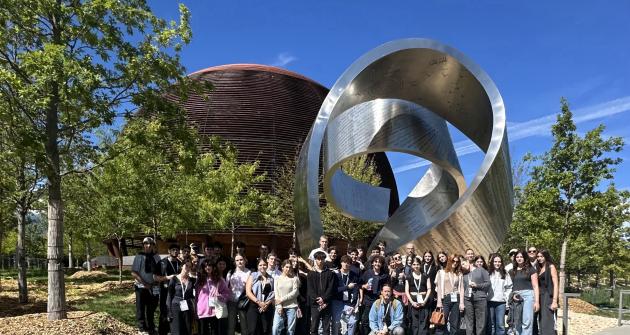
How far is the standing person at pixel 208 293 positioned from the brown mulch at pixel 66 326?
1.82 meters

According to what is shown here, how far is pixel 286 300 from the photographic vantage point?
6703mm

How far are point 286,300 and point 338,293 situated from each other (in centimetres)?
72

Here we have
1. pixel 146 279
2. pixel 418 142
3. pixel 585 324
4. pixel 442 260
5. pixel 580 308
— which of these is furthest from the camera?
pixel 580 308

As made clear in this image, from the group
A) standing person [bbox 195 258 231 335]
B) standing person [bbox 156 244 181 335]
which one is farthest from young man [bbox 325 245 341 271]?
standing person [bbox 156 244 181 335]

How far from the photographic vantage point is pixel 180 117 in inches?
348

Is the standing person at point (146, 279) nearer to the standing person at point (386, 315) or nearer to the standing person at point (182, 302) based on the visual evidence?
the standing person at point (182, 302)

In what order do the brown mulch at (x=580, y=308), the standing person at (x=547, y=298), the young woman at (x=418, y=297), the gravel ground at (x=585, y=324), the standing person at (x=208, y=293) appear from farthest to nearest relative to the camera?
1. the brown mulch at (x=580, y=308)
2. the gravel ground at (x=585, y=324)
3. the young woman at (x=418, y=297)
4. the standing person at (x=547, y=298)
5. the standing person at (x=208, y=293)

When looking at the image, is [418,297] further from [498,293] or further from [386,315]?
[498,293]

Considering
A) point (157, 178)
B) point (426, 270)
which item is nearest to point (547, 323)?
point (426, 270)

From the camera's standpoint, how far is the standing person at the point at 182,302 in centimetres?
660

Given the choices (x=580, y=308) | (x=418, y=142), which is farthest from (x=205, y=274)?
(x=580, y=308)

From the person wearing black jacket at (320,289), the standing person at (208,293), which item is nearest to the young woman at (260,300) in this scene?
the standing person at (208,293)

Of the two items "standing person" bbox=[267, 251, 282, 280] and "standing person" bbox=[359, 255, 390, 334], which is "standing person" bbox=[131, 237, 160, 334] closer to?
"standing person" bbox=[267, 251, 282, 280]

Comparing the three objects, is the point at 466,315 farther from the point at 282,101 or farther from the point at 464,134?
the point at 282,101
